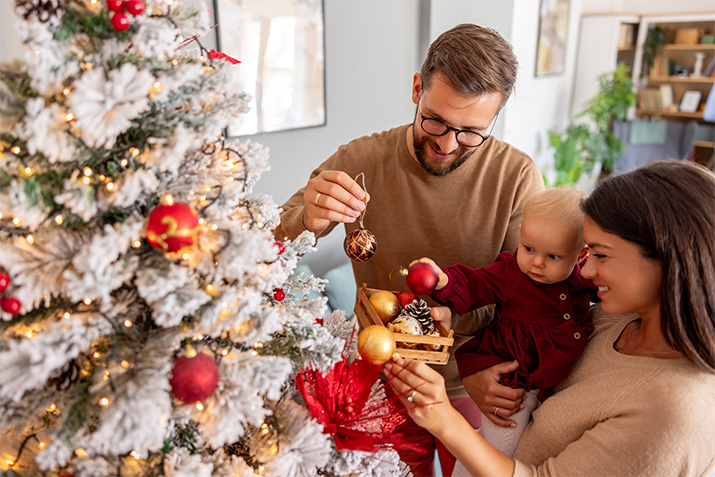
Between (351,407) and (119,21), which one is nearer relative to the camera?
(119,21)

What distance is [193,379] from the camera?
669 millimetres

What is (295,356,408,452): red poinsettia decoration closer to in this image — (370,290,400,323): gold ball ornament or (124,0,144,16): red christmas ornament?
(370,290,400,323): gold ball ornament

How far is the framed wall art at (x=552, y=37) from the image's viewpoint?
14.8 ft

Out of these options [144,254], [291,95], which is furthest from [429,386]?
[291,95]

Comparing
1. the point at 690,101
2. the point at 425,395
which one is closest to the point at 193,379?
the point at 425,395

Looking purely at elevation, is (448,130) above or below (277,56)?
below

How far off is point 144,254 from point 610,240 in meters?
0.83

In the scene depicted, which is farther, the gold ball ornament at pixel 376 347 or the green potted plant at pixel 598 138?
the green potted plant at pixel 598 138

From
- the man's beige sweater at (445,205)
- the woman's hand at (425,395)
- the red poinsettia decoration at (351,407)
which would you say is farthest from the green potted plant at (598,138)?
the red poinsettia decoration at (351,407)

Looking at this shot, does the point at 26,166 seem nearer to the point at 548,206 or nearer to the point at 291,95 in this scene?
the point at 548,206

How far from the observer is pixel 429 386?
94 cm

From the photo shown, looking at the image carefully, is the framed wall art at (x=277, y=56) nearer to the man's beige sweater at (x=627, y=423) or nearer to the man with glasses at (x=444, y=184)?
the man with glasses at (x=444, y=184)

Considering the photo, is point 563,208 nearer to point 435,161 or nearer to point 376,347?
point 435,161

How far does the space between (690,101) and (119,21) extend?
259 inches
